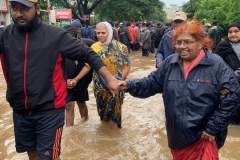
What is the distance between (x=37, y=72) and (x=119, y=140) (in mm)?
2435

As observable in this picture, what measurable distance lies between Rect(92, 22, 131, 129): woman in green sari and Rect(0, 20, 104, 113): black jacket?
5.80 feet

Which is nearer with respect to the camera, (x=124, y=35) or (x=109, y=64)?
(x=109, y=64)

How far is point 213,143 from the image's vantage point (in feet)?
8.84

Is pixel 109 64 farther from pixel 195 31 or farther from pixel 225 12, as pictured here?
pixel 225 12

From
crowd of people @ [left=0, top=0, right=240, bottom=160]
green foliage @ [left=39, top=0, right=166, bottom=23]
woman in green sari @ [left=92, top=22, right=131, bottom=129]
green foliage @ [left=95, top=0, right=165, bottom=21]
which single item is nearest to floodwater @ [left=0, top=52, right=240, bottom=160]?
woman in green sari @ [left=92, top=22, right=131, bottom=129]

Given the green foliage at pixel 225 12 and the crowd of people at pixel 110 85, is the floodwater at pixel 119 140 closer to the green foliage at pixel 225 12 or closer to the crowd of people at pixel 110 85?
the crowd of people at pixel 110 85

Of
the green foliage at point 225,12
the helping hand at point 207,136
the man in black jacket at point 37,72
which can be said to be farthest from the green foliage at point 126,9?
the helping hand at point 207,136

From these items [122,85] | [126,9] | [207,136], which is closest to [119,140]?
[122,85]

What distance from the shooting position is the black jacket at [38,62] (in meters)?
2.68

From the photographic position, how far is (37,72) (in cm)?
269

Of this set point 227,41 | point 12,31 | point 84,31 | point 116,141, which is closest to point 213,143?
point 12,31

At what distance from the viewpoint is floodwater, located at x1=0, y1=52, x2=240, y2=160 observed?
429 cm

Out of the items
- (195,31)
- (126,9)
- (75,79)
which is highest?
(195,31)

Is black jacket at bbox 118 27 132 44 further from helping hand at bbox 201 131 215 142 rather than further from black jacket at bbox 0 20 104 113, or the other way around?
helping hand at bbox 201 131 215 142
